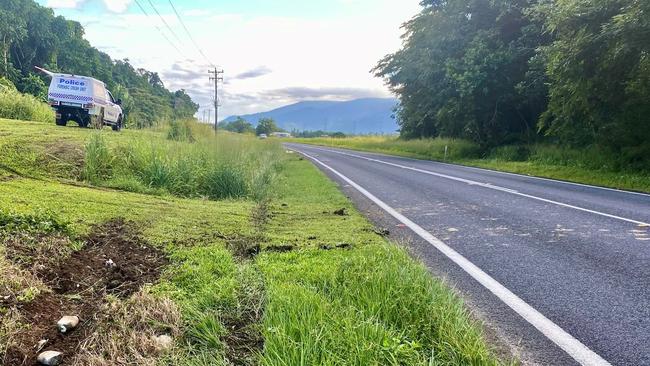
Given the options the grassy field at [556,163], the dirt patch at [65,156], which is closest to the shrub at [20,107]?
the dirt patch at [65,156]

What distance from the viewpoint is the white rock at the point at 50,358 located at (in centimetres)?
243

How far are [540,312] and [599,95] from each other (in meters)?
13.8

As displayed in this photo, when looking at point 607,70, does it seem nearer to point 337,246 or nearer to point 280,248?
point 337,246

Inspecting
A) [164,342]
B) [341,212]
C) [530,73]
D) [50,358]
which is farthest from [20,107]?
[530,73]

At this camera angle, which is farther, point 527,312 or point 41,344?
point 527,312

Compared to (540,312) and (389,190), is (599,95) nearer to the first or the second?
(389,190)

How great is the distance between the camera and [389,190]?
10242mm

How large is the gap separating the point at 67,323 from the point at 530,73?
22.0 metres

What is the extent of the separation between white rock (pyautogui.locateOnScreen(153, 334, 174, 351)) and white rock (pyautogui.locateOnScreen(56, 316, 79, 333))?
626 millimetres

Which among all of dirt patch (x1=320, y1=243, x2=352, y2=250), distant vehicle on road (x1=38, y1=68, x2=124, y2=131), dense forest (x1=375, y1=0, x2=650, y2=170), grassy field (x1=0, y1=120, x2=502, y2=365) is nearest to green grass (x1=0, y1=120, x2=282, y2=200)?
grassy field (x1=0, y1=120, x2=502, y2=365)

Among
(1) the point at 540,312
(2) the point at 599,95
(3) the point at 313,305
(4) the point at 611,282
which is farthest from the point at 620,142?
(3) the point at 313,305

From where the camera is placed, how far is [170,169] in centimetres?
846

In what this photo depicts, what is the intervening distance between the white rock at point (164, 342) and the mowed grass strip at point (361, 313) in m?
0.56

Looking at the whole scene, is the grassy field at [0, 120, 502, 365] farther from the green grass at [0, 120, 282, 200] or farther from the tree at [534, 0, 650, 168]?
the tree at [534, 0, 650, 168]
